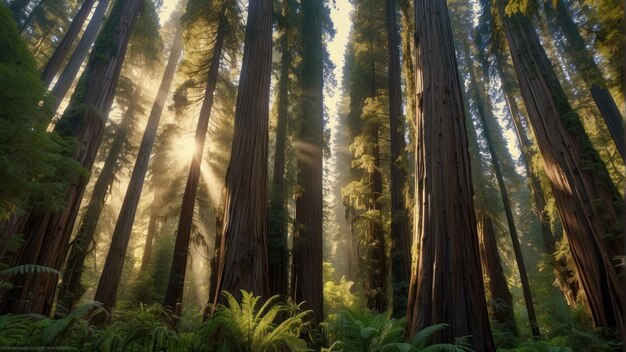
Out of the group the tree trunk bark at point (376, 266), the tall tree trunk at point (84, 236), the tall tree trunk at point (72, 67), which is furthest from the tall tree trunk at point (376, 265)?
the tall tree trunk at point (72, 67)

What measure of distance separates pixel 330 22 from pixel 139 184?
826 centimetres

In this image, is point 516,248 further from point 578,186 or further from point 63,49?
point 63,49

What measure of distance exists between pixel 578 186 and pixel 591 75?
6.29 ft

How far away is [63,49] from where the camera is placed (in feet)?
31.4

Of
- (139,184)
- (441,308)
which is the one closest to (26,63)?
(441,308)

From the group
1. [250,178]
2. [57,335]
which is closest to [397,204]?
[250,178]

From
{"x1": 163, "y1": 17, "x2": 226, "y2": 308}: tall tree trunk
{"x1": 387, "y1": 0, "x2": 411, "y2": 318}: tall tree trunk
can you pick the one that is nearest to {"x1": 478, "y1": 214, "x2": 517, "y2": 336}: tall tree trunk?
{"x1": 387, "y1": 0, "x2": 411, "y2": 318}: tall tree trunk

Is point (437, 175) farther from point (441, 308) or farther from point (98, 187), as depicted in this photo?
point (98, 187)

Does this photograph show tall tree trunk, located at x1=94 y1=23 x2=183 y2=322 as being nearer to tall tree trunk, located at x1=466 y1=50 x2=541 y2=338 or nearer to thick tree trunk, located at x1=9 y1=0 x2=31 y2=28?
thick tree trunk, located at x1=9 y1=0 x2=31 y2=28

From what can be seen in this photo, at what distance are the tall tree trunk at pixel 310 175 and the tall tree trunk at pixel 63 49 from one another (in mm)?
7312

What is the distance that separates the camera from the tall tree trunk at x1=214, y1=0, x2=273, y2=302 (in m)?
4.19

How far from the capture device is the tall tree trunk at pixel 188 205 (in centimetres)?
741

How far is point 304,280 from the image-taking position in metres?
6.95

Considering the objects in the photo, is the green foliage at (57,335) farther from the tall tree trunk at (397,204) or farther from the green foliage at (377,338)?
the tall tree trunk at (397,204)
